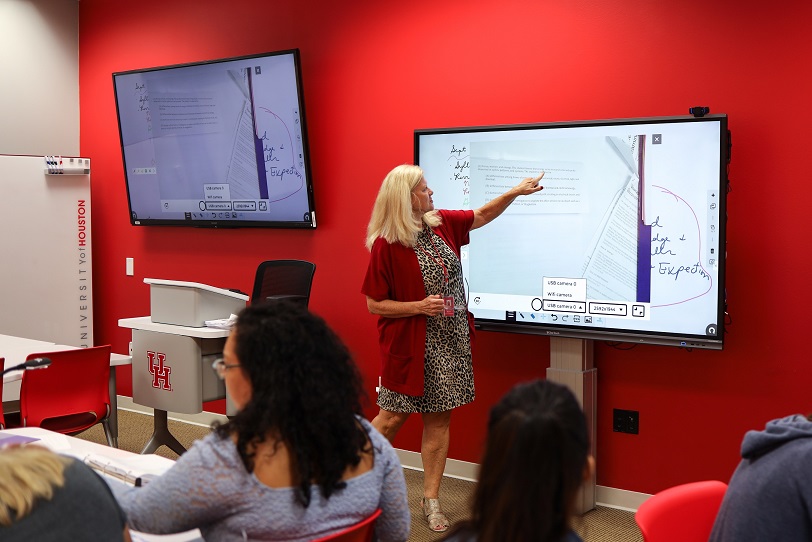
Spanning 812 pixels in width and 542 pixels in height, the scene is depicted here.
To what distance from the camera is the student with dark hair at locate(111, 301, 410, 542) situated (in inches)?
69.0

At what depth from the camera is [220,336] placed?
4.57 m

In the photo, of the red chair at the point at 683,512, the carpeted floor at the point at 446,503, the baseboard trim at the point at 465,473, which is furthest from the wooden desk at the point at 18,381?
the red chair at the point at 683,512

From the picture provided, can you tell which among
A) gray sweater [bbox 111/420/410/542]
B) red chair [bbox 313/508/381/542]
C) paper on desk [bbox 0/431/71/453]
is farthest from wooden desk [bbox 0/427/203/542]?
red chair [bbox 313/508/381/542]

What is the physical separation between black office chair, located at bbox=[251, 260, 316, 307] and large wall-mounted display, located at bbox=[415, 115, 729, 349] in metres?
0.87

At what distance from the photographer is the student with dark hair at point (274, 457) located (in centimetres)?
175

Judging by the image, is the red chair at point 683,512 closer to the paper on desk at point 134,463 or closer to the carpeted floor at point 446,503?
the carpeted floor at point 446,503

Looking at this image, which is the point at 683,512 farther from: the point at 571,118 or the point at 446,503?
the point at 571,118

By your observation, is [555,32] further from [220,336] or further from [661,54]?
[220,336]

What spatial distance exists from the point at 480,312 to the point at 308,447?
8.72ft

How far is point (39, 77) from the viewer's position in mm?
6512

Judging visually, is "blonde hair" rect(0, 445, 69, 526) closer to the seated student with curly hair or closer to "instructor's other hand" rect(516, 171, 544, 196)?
the seated student with curly hair

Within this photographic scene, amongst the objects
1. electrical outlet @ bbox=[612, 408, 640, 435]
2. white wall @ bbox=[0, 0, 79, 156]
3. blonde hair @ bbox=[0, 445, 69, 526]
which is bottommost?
electrical outlet @ bbox=[612, 408, 640, 435]

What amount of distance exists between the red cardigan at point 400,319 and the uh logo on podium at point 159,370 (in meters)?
1.39

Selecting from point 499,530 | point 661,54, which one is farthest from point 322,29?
point 499,530
